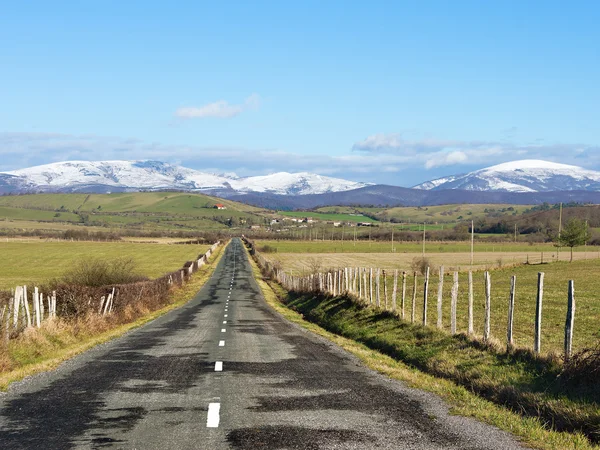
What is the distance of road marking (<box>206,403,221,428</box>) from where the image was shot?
1065 centimetres

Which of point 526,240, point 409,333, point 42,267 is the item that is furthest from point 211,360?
point 526,240

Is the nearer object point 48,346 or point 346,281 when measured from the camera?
point 48,346

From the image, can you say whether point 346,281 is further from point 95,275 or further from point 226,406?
point 226,406

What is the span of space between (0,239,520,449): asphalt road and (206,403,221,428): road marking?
2cm

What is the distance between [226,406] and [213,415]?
2.68 ft

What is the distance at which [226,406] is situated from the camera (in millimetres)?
12125

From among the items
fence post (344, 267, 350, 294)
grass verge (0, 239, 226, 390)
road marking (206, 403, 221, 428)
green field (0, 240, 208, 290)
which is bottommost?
green field (0, 240, 208, 290)

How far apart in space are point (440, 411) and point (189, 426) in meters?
4.35

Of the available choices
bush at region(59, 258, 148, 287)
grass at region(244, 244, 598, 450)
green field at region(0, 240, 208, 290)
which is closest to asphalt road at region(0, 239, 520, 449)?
grass at region(244, 244, 598, 450)

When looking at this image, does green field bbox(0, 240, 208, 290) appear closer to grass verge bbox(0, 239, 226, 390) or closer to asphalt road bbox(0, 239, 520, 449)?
grass verge bbox(0, 239, 226, 390)

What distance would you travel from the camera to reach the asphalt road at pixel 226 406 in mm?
9852

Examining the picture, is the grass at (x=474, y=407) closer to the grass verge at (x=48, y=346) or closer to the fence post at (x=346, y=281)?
the grass verge at (x=48, y=346)

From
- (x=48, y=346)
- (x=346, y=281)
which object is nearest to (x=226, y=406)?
(x=48, y=346)

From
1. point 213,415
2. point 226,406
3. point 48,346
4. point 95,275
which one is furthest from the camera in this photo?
point 95,275
